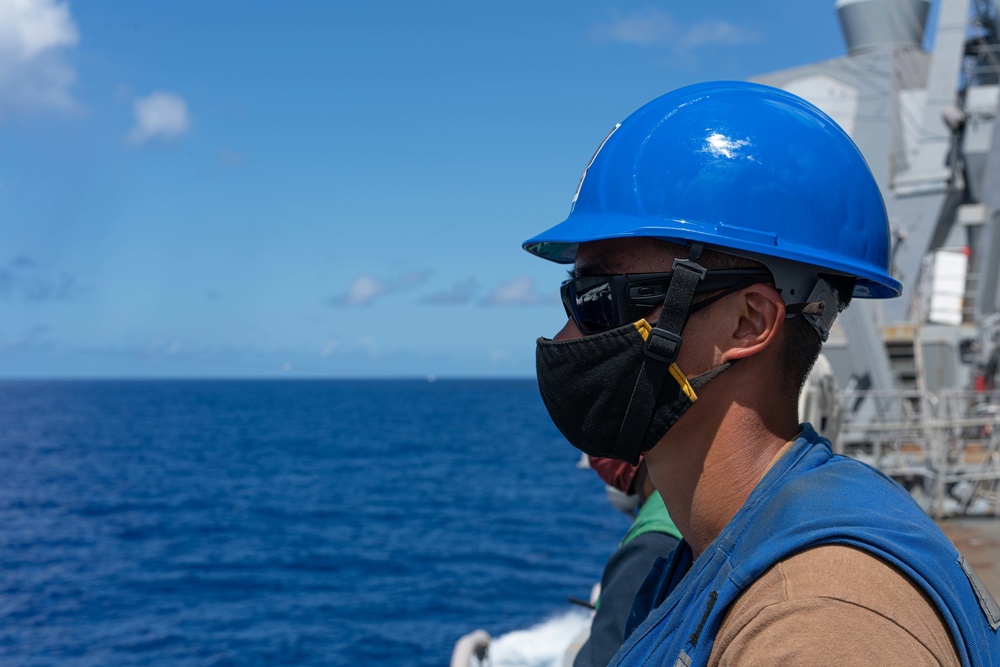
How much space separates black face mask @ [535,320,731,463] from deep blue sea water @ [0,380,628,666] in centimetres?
1694

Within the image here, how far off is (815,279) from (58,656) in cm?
2015

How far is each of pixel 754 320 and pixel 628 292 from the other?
0.25 meters

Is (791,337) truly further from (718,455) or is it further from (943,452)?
(943,452)

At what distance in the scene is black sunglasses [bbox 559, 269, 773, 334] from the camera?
1.73m

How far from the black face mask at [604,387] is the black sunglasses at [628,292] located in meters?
0.04

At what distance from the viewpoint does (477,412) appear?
11800 cm

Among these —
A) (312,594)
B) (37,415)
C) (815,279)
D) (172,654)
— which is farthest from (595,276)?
(37,415)

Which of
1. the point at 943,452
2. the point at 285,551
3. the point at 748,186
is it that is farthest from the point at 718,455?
the point at 285,551

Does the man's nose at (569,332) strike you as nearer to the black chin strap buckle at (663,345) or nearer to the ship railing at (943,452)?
the black chin strap buckle at (663,345)

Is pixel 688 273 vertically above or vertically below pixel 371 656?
above

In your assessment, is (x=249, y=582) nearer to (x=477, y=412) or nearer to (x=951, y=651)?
(x=951, y=651)

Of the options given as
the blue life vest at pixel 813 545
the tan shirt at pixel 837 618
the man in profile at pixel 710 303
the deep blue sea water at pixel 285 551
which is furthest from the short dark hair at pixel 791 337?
the deep blue sea water at pixel 285 551

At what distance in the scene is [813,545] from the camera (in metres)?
1.34

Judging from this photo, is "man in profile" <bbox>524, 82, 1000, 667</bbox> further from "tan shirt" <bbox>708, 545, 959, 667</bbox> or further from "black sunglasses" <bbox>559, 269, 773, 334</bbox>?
"tan shirt" <bbox>708, 545, 959, 667</bbox>
